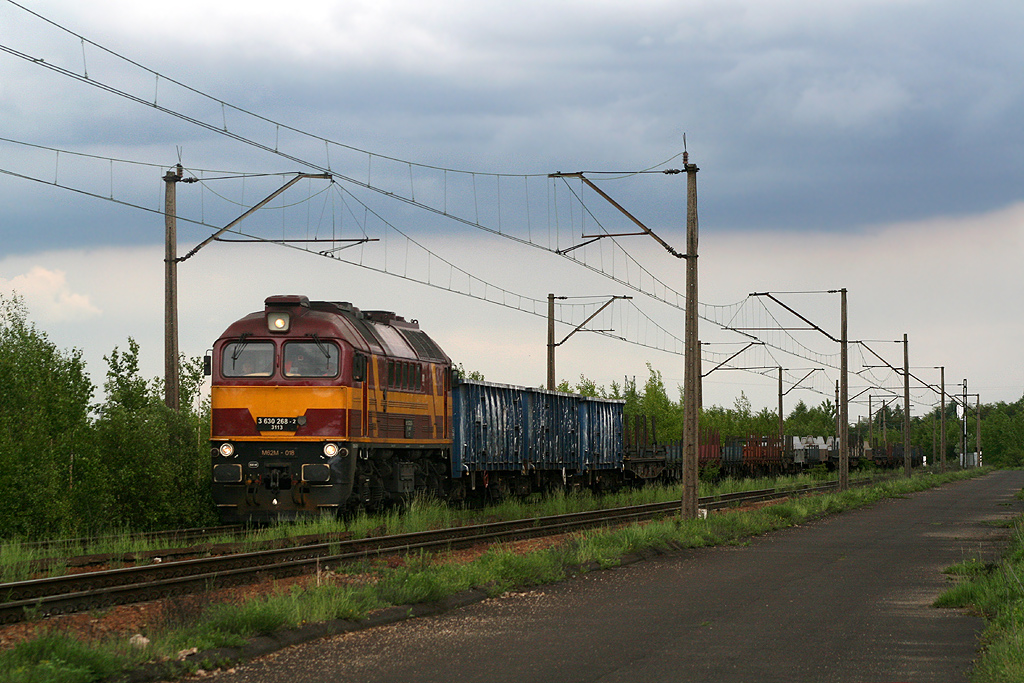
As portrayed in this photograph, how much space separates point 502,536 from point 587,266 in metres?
7.48

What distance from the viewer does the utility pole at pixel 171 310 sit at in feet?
82.9

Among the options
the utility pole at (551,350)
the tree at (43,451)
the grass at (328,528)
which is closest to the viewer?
the grass at (328,528)

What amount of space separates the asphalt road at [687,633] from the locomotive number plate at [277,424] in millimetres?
7412

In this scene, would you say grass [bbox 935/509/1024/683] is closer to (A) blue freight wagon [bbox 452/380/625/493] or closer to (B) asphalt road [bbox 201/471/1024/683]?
(B) asphalt road [bbox 201/471/1024/683]

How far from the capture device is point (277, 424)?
22.8m

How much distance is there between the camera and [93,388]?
2356cm

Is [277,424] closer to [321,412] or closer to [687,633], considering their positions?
[321,412]

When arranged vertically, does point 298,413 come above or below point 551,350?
below

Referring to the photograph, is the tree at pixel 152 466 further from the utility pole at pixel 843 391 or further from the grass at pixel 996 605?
the utility pole at pixel 843 391

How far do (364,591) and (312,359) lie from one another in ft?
32.9

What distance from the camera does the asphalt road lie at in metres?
10.1

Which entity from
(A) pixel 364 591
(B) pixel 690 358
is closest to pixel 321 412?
(B) pixel 690 358

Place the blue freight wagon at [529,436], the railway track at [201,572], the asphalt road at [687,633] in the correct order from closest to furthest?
the asphalt road at [687,633] < the railway track at [201,572] < the blue freight wagon at [529,436]

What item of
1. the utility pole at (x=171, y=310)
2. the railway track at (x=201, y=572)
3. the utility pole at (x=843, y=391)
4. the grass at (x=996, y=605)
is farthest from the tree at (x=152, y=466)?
the utility pole at (x=843, y=391)
